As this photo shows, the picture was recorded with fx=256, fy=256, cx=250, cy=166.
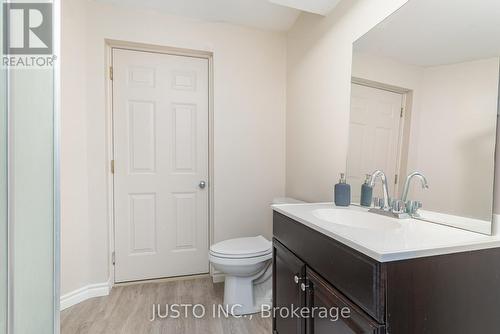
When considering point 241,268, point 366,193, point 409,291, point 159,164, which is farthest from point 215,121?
point 409,291

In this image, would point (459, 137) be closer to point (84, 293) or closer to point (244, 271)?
point (244, 271)

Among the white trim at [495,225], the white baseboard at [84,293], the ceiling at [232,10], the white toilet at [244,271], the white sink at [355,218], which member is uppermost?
the ceiling at [232,10]

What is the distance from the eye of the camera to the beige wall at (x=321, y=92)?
5.11ft

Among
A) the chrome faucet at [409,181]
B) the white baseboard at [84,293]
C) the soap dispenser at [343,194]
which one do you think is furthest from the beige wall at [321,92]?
the white baseboard at [84,293]

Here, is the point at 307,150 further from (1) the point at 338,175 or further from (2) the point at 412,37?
(2) the point at 412,37

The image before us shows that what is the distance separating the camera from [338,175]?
1710 mm

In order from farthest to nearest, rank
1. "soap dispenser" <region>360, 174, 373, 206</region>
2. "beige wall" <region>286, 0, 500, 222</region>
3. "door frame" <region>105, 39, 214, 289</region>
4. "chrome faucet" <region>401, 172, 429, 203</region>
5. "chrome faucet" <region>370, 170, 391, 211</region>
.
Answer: "door frame" <region>105, 39, 214, 289</region> < "beige wall" <region>286, 0, 500, 222</region> < "soap dispenser" <region>360, 174, 373, 206</region> < "chrome faucet" <region>370, 170, 391, 211</region> < "chrome faucet" <region>401, 172, 429, 203</region>

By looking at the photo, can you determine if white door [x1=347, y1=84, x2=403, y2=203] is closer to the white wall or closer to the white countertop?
the white countertop

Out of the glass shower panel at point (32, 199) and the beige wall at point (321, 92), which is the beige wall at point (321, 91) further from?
the glass shower panel at point (32, 199)

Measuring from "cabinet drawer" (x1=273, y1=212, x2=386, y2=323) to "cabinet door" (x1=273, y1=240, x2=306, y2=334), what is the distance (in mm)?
69

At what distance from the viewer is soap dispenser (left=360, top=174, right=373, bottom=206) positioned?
1.38 metres

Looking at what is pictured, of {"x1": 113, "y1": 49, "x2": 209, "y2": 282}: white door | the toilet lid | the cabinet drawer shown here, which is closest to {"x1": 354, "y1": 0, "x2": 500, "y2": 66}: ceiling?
the cabinet drawer

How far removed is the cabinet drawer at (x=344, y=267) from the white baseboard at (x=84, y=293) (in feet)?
5.61

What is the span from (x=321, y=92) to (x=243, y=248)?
1266mm
